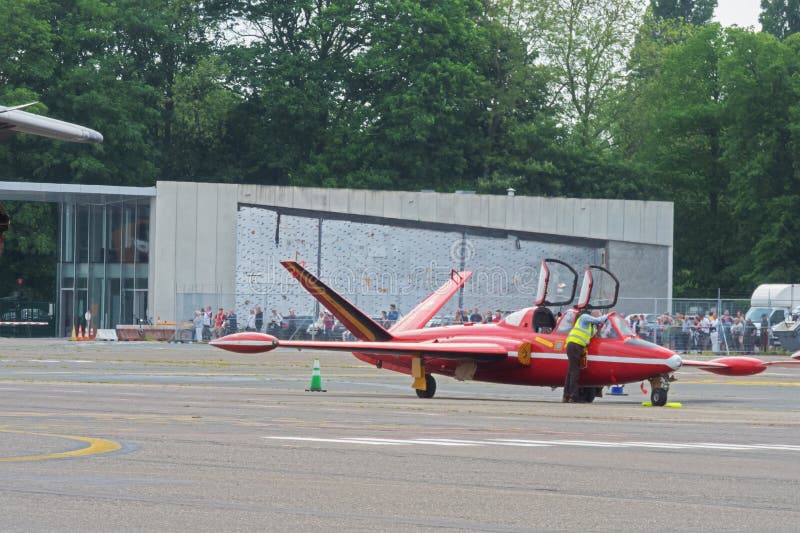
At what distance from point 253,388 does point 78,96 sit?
180 ft

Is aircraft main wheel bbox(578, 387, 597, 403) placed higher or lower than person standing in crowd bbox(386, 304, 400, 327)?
lower

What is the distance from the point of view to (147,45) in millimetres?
87750

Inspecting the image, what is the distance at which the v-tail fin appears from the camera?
88.4ft

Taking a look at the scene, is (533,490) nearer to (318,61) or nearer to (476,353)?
(476,353)

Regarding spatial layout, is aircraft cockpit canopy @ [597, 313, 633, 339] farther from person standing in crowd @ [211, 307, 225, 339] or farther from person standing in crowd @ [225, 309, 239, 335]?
person standing in crowd @ [211, 307, 225, 339]

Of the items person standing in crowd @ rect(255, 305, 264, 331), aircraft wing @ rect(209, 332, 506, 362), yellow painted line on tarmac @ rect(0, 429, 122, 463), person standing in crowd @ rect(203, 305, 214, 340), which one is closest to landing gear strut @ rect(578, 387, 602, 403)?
aircraft wing @ rect(209, 332, 506, 362)

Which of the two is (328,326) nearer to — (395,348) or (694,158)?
(395,348)

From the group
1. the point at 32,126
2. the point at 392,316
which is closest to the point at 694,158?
the point at 392,316

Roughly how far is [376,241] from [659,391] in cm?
3880

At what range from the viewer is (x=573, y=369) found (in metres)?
24.7

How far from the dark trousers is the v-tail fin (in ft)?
13.1

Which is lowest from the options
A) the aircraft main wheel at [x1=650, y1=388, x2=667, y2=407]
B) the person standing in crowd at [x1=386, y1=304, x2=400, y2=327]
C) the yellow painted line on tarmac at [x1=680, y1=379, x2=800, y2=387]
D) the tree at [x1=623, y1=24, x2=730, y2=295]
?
the yellow painted line on tarmac at [x1=680, y1=379, x2=800, y2=387]

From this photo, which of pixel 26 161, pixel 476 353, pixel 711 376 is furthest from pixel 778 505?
pixel 26 161

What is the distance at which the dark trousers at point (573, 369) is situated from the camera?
967 inches
